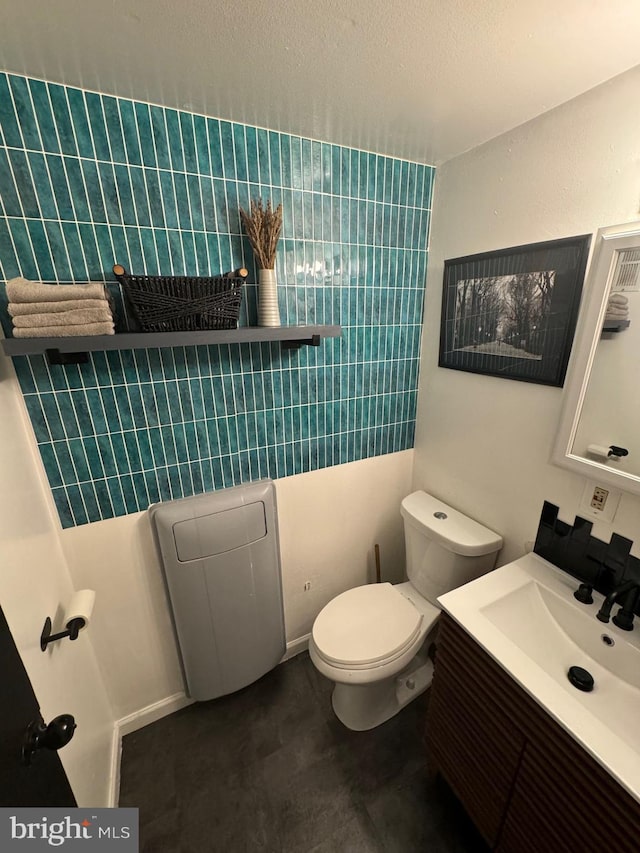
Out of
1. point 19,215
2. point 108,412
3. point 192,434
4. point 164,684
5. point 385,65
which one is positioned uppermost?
point 385,65

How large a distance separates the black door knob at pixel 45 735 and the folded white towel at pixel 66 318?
861 millimetres

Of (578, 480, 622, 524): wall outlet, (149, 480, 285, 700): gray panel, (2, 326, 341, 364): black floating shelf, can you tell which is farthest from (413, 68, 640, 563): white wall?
(149, 480, 285, 700): gray panel

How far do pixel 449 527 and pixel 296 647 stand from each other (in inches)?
41.7

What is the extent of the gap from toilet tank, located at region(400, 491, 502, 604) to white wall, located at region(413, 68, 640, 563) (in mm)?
70

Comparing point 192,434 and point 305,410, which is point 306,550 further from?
point 192,434

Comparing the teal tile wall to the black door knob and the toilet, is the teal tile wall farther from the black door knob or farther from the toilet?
the black door knob

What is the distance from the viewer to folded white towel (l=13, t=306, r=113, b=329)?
0.88 meters

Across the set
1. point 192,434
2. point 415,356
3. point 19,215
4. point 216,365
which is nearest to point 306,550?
point 192,434

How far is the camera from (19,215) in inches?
36.9

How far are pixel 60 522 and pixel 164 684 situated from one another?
0.90 metres

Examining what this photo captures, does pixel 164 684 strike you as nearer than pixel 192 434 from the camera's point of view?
No

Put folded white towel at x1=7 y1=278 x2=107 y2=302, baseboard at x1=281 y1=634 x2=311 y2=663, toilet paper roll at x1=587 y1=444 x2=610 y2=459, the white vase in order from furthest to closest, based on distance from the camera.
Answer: baseboard at x1=281 y1=634 x2=311 y2=663, the white vase, toilet paper roll at x1=587 y1=444 x2=610 y2=459, folded white towel at x1=7 y1=278 x2=107 y2=302

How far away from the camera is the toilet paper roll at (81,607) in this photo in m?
1.02

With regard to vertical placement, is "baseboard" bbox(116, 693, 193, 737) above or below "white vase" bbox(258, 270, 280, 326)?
below
